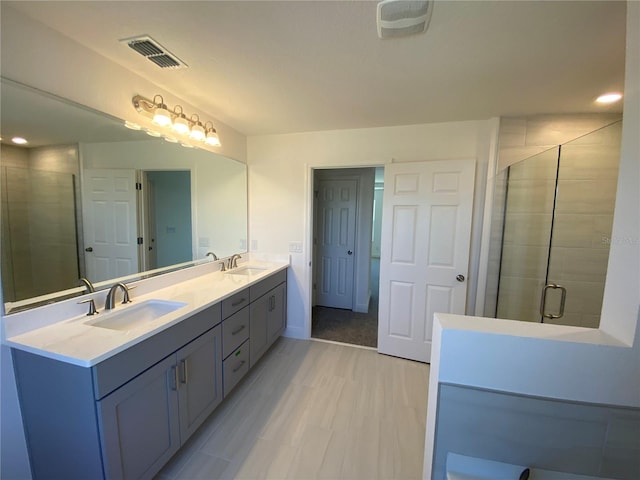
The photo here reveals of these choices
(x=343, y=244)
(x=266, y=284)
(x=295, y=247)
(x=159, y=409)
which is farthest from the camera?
(x=343, y=244)

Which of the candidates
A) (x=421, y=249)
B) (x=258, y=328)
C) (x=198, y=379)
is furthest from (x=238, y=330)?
(x=421, y=249)

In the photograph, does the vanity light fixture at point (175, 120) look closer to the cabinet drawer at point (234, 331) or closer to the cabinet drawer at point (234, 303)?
the cabinet drawer at point (234, 303)

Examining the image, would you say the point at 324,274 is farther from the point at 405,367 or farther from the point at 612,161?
the point at 612,161

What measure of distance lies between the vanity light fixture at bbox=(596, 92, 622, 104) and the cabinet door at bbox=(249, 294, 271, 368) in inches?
119

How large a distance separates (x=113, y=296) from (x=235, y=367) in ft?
3.17

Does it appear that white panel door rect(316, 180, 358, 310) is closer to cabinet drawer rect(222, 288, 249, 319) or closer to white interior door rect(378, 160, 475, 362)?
white interior door rect(378, 160, 475, 362)

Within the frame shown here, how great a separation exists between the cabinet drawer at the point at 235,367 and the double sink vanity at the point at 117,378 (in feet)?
0.08

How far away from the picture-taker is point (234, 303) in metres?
1.94

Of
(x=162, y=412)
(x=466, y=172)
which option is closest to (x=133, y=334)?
(x=162, y=412)

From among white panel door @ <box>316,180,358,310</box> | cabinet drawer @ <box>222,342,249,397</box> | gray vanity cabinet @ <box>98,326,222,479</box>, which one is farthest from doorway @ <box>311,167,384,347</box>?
gray vanity cabinet @ <box>98,326,222,479</box>

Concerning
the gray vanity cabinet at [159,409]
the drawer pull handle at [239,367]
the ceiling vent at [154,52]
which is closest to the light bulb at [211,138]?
the ceiling vent at [154,52]

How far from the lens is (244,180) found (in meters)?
2.96

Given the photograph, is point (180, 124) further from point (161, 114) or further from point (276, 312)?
point (276, 312)

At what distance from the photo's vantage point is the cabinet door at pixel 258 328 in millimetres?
2217
